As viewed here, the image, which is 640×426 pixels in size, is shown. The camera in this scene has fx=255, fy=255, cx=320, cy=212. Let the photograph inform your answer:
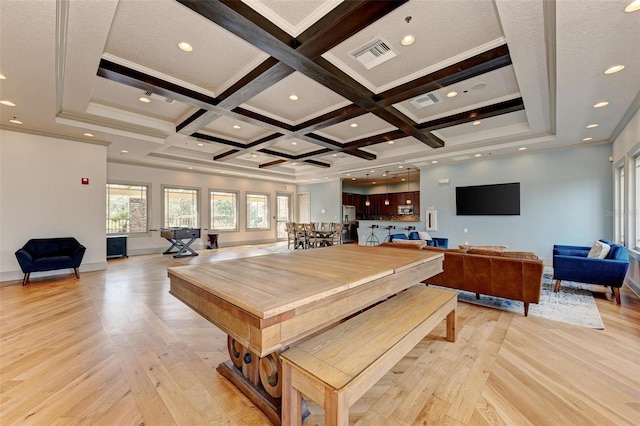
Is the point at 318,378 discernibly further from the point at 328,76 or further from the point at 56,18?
the point at 56,18

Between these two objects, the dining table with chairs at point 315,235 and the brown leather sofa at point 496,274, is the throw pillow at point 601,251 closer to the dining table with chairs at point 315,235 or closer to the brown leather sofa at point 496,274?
the brown leather sofa at point 496,274

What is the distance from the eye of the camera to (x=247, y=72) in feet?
10.7

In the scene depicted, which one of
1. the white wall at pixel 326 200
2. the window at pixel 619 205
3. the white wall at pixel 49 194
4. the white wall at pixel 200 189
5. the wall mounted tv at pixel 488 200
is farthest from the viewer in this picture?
the white wall at pixel 326 200

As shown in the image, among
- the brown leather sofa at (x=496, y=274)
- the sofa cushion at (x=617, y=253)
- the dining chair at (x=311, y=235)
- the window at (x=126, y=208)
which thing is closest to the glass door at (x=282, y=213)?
the dining chair at (x=311, y=235)

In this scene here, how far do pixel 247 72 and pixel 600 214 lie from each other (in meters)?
7.60

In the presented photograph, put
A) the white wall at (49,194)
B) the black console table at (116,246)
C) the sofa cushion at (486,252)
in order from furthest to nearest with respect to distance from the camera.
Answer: the black console table at (116,246), the white wall at (49,194), the sofa cushion at (486,252)

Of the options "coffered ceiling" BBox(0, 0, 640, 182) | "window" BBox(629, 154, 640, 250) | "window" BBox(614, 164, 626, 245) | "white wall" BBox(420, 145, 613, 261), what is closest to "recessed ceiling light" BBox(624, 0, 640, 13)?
"coffered ceiling" BBox(0, 0, 640, 182)

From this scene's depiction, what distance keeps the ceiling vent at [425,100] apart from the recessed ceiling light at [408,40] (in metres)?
1.36

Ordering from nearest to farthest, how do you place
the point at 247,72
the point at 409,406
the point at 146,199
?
the point at 409,406 → the point at 247,72 → the point at 146,199

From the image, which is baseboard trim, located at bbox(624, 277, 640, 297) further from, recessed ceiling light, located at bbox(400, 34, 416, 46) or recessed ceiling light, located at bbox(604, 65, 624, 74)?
recessed ceiling light, located at bbox(400, 34, 416, 46)

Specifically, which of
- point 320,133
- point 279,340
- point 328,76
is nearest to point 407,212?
point 320,133

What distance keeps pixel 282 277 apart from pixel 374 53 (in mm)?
2687

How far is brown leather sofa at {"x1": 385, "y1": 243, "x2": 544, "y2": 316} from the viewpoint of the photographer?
3143 millimetres

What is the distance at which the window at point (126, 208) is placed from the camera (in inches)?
295
